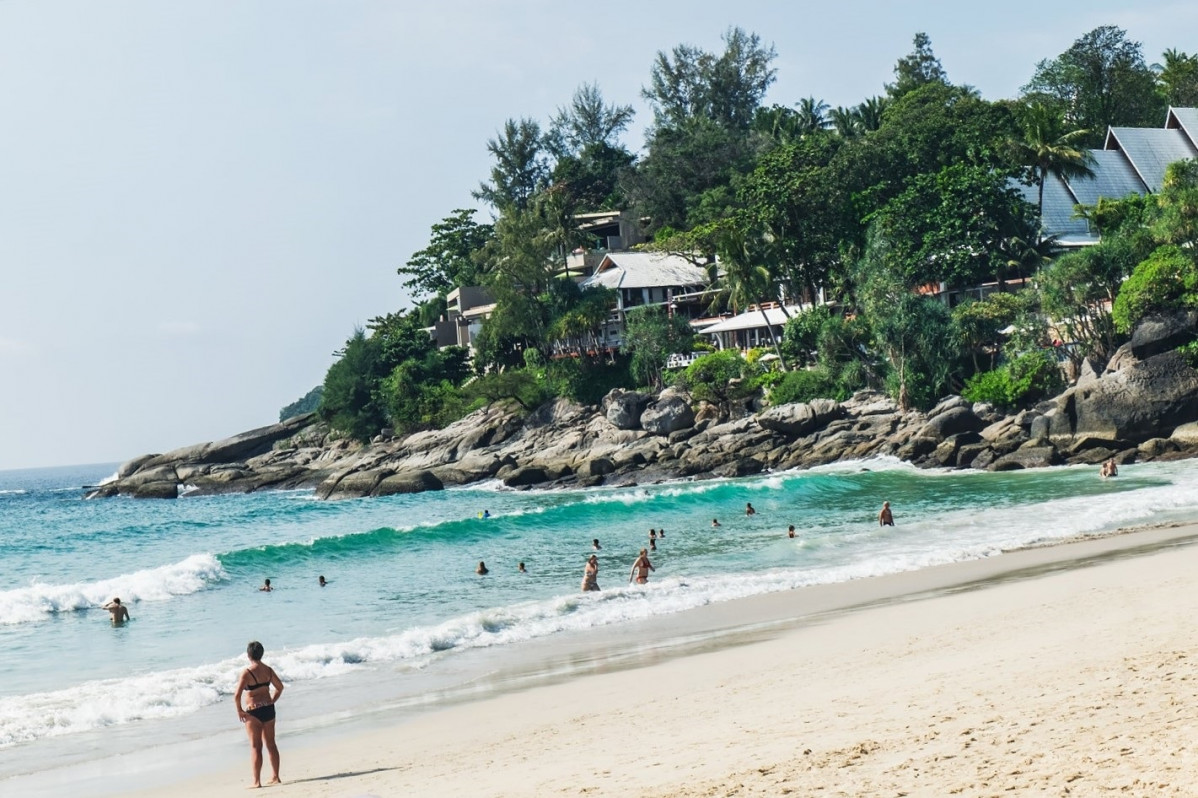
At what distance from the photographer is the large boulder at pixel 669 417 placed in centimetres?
6022

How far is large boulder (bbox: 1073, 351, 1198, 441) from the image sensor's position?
43.0 meters

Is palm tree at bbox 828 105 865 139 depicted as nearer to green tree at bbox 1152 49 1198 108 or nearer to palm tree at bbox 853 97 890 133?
palm tree at bbox 853 97 890 133

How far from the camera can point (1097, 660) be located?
11.1 metres

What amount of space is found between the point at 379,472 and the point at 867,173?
32.2 metres

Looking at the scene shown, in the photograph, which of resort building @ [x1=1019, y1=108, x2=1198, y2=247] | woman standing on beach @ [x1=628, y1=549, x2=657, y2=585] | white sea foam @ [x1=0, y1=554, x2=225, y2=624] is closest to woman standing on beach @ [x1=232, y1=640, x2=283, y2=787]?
woman standing on beach @ [x1=628, y1=549, x2=657, y2=585]

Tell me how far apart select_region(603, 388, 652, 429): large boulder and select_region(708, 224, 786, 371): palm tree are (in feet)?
26.3

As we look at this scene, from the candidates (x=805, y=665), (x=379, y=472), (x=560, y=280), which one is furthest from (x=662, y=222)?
(x=805, y=665)

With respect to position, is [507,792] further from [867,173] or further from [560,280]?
[560,280]

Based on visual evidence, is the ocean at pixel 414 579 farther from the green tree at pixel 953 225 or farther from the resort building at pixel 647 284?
the resort building at pixel 647 284

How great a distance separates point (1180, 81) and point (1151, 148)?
14987 mm

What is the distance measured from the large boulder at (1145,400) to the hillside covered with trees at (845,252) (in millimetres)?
2958

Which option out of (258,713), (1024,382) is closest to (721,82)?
(1024,382)

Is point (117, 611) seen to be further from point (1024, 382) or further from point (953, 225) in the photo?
point (953, 225)

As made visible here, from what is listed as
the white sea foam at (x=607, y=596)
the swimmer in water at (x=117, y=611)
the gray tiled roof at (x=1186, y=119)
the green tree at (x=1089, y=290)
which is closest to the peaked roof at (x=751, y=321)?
the green tree at (x=1089, y=290)
